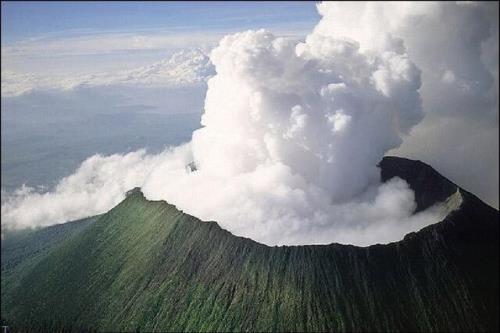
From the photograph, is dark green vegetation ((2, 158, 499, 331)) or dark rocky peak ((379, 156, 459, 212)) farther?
dark rocky peak ((379, 156, 459, 212))

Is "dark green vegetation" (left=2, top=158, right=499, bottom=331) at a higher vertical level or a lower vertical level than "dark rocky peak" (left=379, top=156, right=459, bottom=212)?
lower

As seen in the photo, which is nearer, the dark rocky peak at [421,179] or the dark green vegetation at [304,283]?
the dark green vegetation at [304,283]

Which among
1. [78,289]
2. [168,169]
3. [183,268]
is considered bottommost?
[78,289]

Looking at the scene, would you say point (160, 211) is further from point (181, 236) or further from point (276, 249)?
point (276, 249)

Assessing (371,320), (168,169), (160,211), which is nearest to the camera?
(371,320)

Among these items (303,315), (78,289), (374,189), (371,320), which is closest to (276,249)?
(303,315)

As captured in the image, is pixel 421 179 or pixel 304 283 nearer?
pixel 304 283

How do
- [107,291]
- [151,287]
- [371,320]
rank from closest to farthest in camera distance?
[371,320] → [151,287] → [107,291]

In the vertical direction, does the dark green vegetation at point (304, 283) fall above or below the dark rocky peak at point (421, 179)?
below
